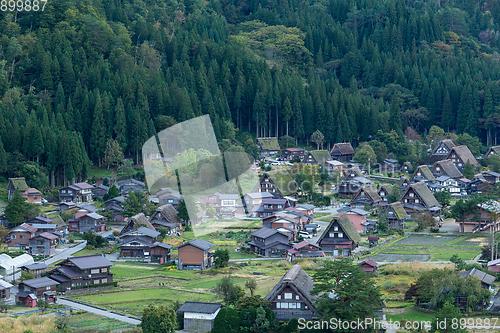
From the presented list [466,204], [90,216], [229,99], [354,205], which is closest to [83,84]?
[229,99]

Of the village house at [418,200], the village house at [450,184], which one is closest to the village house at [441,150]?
the village house at [450,184]

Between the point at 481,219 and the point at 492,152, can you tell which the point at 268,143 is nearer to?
the point at 492,152

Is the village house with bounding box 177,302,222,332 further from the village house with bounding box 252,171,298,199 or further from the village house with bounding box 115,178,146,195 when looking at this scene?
the village house with bounding box 115,178,146,195

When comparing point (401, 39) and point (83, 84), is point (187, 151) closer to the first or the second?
point (83, 84)

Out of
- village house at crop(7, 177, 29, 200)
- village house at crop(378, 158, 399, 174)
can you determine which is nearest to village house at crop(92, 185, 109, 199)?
village house at crop(7, 177, 29, 200)

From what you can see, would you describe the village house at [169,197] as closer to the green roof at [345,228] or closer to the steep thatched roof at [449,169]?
the green roof at [345,228]

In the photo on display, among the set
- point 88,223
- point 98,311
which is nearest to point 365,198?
point 88,223
